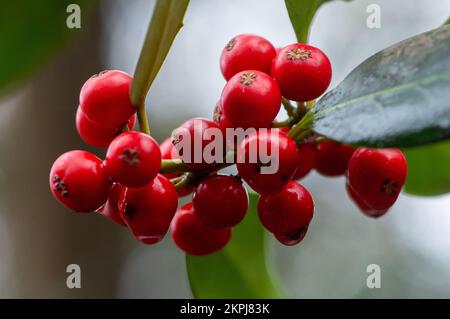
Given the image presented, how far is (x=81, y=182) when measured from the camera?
945 millimetres

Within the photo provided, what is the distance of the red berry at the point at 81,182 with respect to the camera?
0.95m

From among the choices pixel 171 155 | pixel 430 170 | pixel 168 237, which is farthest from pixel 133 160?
pixel 168 237

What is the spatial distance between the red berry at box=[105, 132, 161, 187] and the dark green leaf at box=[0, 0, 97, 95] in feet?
2.10

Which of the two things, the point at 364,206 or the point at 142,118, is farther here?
the point at 364,206

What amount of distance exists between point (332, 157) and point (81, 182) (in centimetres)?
48

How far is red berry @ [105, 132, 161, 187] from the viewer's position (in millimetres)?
891

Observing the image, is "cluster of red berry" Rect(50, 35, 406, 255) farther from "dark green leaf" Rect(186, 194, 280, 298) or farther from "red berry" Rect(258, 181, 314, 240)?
"dark green leaf" Rect(186, 194, 280, 298)

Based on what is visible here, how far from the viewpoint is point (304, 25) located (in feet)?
3.75

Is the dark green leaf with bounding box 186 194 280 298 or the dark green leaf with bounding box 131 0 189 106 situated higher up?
the dark green leaf with bounding box 131 0 189 106

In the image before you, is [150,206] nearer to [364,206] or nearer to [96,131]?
[96,131]

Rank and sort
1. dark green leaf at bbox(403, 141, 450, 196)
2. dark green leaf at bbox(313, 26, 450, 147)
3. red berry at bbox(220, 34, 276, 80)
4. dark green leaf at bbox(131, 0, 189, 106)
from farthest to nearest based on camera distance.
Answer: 1. dark green leaf at bbox(403, 141, 450, 196)
2. red berry at bbox(220, 34, 276, 80)
3. dark green leaf at bbox(131, 0, 189, 106)
4. dark green leaf at bbox(313, 26, 450, 147)

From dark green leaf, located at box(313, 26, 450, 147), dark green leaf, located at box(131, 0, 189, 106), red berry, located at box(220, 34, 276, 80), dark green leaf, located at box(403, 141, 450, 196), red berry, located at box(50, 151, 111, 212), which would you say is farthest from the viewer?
dark green leaf, located at box(403, 141, 450, 196)

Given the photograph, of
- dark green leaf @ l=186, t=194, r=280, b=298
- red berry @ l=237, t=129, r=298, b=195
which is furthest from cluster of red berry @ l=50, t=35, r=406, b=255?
dark green leaf @ l=186, t=194, r=280, b=298

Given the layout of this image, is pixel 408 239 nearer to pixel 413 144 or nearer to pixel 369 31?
pixel 369 31
